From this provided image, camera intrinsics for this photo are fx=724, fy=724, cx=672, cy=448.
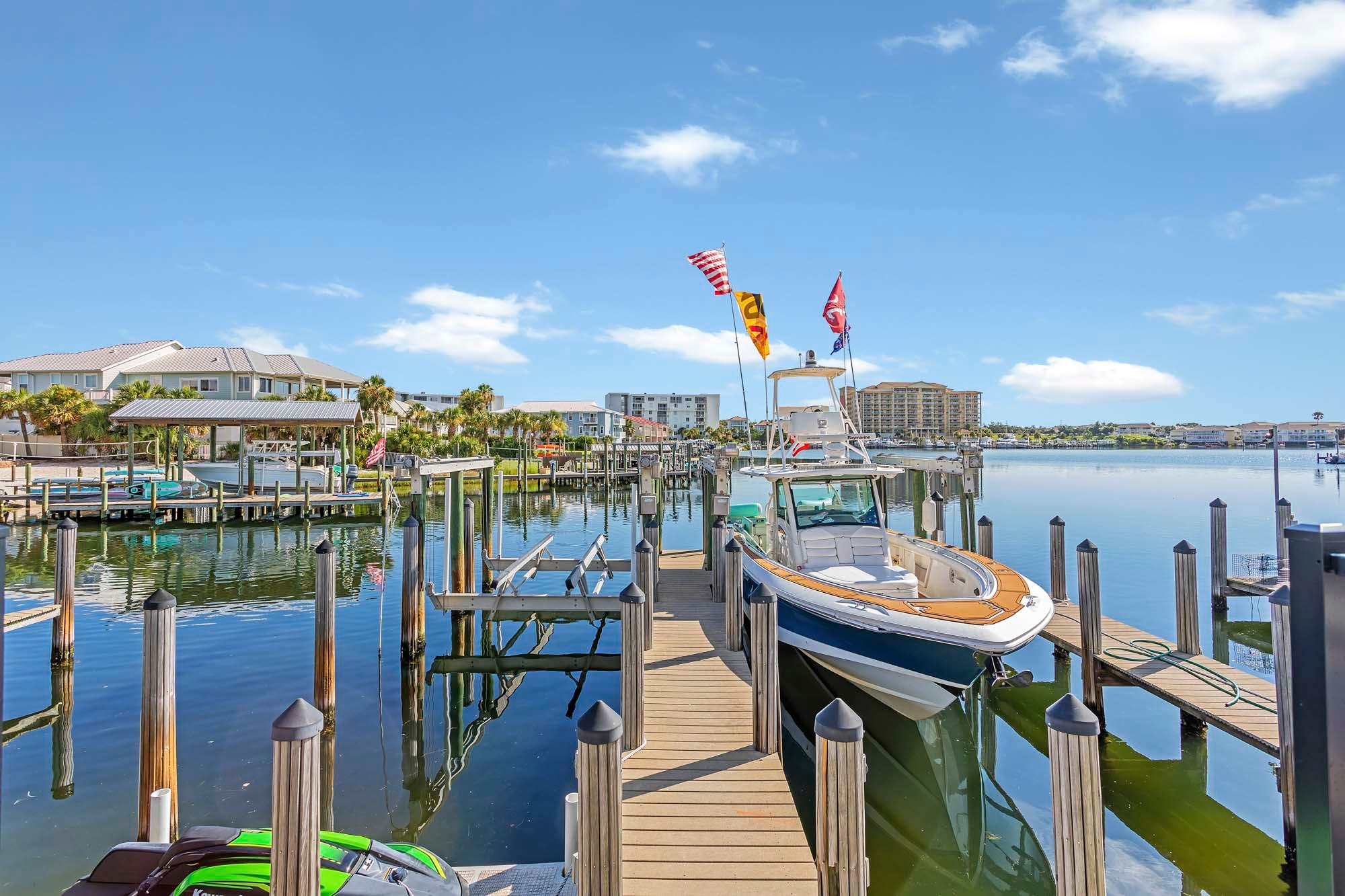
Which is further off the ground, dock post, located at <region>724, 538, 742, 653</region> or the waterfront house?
the waterfront house

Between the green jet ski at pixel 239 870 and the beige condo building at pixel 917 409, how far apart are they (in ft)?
559

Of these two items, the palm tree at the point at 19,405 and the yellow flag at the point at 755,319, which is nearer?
the yellow flag at the point at 755,319

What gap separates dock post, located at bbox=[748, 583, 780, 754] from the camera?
20.0ft

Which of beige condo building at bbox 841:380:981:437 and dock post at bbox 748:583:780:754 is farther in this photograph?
beige condo building at bbox 841:380:981:437

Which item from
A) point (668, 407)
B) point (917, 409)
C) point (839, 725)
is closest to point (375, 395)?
point (839, 725)

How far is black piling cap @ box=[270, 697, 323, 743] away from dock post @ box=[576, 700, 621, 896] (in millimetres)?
1387

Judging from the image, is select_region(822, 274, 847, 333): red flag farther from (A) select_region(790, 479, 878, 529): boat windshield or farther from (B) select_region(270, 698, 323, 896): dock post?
(B) select_region(270, 698, 323, 896): dock post

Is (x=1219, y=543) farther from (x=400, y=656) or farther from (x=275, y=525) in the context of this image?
(x=275, y=525)

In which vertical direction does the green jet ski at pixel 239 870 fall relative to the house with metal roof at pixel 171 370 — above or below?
below

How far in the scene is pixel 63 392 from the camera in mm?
45031

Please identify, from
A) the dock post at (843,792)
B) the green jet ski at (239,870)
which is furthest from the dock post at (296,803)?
the dock post at (843,792)

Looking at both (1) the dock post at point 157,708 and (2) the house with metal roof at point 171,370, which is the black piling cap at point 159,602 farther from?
(2) the house with metal roof at point 171,370

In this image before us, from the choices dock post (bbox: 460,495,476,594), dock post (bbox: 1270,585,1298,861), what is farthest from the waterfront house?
dock post (bbox: 1270,585,1298,861)

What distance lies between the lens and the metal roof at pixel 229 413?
97.1ft
